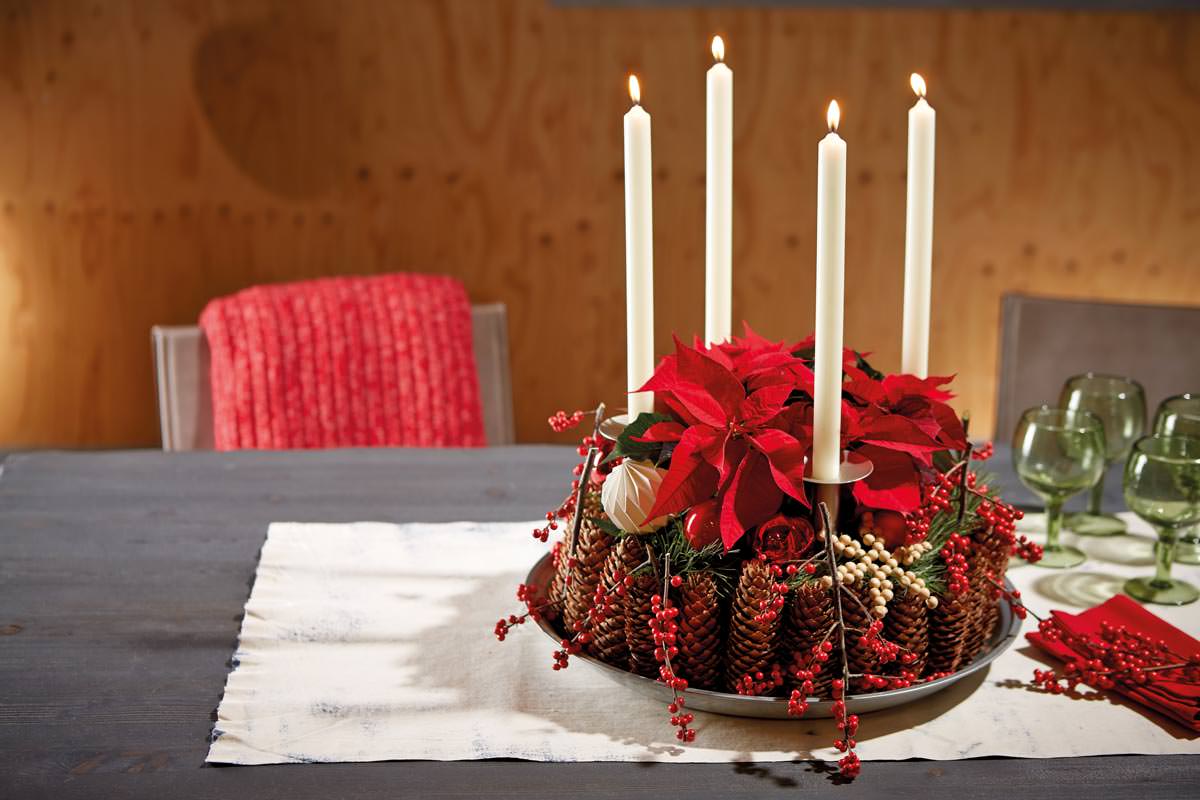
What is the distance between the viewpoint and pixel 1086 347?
176cm

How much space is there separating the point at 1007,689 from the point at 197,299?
2199 millimetres

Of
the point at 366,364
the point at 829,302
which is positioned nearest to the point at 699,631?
the point at 829,302

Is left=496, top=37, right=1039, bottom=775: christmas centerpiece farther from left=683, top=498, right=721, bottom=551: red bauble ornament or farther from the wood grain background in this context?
the wood grain background

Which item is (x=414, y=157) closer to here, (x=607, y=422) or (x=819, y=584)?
(x=607, y=422)

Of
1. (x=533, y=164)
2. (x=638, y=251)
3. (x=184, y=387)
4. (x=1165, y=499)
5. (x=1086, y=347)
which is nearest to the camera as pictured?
(x=638, y=251)

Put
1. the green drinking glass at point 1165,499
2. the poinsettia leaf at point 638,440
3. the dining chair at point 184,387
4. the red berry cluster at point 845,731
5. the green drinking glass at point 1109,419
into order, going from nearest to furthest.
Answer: the red berry cluster at point 845,731, the poinsettia leaf at point 638,440, the green drinking glass at point 1165,499, the green drinking glass at point 1109,419, the dining chair at point 184,387

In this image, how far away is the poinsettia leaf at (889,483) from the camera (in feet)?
2.71

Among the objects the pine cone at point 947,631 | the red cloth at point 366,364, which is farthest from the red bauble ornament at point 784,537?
the red cloth at point 366,364

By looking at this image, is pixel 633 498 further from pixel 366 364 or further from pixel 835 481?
pixel 366 364

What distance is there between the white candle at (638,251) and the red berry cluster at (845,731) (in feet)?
0.82

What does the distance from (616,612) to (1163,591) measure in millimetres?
515

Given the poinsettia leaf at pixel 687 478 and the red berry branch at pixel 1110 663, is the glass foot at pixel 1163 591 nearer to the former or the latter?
the red berry branch at pixel 1110 663

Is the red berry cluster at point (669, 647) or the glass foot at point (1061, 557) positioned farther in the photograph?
the glass foot at point (1061, 557)

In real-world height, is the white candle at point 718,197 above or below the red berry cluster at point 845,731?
above
